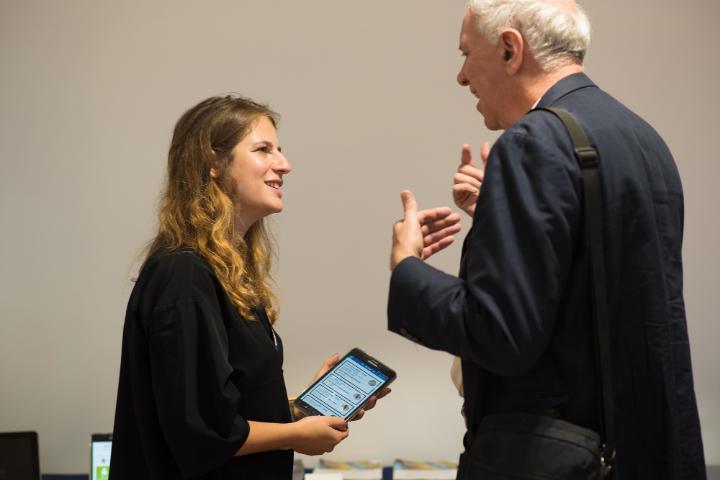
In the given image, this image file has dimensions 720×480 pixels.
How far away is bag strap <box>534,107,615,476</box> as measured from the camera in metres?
1.23

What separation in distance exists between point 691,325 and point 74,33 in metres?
2.93

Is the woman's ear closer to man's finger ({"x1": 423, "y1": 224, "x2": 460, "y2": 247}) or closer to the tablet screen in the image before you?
the tablet screen

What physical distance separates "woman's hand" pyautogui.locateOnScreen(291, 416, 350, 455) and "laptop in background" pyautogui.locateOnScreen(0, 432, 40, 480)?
1594 millimetres

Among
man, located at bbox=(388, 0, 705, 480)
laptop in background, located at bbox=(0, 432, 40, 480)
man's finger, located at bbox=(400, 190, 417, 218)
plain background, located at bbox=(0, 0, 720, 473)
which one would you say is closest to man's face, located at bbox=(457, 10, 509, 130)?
man, located at bbox=(388, 0, 705, 480)

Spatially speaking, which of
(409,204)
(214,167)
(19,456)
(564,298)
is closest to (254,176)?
(214,167)

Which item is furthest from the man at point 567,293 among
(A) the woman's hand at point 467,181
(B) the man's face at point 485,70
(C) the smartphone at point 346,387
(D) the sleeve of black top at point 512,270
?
(C) the smartphone at point 346,387

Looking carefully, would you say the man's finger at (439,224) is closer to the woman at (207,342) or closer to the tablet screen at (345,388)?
the woman at (207,342)

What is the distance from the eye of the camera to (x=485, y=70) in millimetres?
1461

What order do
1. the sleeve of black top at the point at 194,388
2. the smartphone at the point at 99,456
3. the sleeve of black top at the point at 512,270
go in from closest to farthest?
the sleeve of black top at the point at 512,270, the sleeve of black top at the point at 194,388, the smartphone at the point at 99,456

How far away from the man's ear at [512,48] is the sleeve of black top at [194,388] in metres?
0.81

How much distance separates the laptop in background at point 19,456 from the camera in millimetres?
3098

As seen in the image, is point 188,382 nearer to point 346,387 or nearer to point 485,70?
point 346,387

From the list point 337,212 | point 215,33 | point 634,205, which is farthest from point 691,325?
point 634,205

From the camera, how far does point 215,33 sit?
3699 mm
